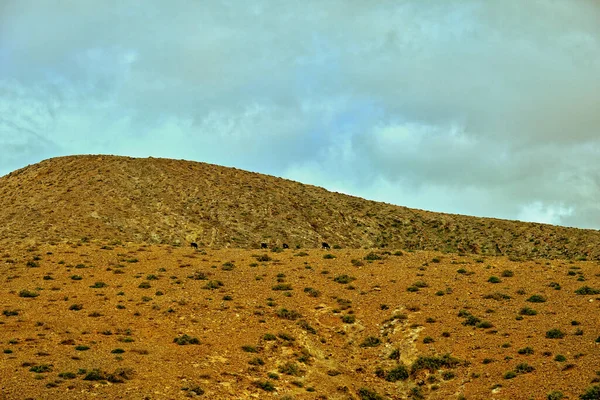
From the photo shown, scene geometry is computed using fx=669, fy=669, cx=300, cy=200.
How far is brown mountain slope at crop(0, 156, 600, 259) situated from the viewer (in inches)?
2872

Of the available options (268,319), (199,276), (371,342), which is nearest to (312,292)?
(268,319)

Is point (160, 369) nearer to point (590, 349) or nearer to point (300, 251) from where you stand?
point (590, 349)

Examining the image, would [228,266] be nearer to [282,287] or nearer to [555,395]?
[282,287]

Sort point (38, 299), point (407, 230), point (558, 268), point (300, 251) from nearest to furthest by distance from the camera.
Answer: point (38, 299)
point (558, 268)
point (300, 251)
point (407, 230)

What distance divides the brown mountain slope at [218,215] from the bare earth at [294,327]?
17294 mm

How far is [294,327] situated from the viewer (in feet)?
131

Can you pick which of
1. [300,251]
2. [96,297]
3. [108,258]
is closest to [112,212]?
[108,258]

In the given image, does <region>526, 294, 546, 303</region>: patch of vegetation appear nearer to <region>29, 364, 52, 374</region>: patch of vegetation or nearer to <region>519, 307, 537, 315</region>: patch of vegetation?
<region>519, 307, 537, 315</region>: patch of vegetation

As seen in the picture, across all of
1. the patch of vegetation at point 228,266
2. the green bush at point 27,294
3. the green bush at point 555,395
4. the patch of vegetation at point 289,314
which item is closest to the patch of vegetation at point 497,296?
the patch of vegetation at point 289,314

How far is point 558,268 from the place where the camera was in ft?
164

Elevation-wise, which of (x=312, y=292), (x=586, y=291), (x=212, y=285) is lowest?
(x=212, y=285)

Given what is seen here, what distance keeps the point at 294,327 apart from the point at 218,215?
4322cm

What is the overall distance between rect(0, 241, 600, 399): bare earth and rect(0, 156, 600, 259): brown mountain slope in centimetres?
1729

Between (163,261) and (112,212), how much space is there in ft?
76.5
